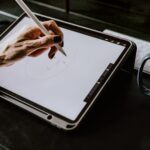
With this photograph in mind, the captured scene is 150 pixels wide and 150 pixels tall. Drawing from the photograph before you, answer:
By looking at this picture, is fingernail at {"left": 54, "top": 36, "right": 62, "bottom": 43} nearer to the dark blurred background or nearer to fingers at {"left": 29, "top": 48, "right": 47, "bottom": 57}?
fingers at {"left": 29, "top": 48, "right": 47, "bottom": 57}

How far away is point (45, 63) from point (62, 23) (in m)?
0.11

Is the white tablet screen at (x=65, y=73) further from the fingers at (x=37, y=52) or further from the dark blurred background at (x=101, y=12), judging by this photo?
the dark blurred background at (x=101, y=12)

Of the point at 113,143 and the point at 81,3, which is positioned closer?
the point at 113,143

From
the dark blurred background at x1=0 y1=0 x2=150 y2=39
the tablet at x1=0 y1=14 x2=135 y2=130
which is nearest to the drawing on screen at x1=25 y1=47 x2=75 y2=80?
the tablet at x1=0 y1=14 x2=135 y2=130

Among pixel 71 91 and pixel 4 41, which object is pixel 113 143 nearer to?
pixel 71 91

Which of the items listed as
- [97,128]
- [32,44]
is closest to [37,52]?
[32,44]

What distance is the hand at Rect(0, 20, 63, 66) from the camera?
0.68 m

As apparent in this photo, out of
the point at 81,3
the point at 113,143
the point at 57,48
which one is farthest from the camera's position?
the point at 81,3

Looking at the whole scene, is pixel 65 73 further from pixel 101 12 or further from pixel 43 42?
pixel 101 12

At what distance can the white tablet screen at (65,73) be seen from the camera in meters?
0.62

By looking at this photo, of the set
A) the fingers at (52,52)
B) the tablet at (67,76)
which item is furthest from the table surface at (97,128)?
the fingers at (52,52)

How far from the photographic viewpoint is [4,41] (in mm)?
729

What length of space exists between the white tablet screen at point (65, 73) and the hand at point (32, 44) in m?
0.01

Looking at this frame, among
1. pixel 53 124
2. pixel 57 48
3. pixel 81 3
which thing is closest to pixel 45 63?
pixel 57 48
